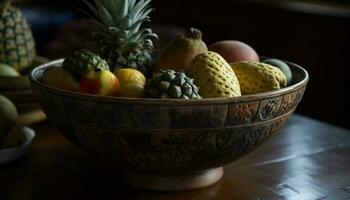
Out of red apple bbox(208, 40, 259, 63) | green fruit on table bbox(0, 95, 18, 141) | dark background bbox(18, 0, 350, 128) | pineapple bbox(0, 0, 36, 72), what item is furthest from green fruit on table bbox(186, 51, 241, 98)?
dark background bbox(18, 0, 350, 128)

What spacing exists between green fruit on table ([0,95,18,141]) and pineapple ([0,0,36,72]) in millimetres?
404

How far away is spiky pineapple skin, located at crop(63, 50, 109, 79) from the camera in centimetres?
85

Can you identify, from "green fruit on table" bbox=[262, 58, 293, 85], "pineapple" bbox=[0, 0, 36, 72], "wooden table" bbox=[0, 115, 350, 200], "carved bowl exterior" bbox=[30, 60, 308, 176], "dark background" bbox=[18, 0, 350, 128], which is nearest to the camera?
"carved bowl exterior" bbox=[30, 60, 308, 176]

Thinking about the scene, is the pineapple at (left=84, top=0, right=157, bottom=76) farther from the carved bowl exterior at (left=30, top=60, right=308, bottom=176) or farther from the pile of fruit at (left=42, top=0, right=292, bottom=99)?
the carved bowl exterior at (left=30, top=60, right=308, bottom=176)

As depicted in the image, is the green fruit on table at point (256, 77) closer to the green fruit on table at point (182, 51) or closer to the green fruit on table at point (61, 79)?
the green fruit on table at point (182, 51)

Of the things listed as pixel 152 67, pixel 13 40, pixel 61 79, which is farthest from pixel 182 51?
pixel 13 40

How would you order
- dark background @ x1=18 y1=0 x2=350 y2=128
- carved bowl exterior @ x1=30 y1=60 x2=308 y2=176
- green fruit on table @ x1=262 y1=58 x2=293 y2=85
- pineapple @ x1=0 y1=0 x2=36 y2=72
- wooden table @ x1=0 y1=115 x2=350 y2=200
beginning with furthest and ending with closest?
dark background @ x1=18 y1=0 x2=350 y2=128 → pineapple @ x1=0 y1=0 x2=36 y2=72 → green fruit on table @ x1=262 y1=58 x2=293 y2=85 → wooden table @ x1=0 y1=115 x2=350 y2=200 → carved bowl exterior @ x1=30 y1=60 x2=308 y2=176

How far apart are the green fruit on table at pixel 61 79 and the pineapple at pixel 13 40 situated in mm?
490

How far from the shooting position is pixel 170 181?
0.79 metres

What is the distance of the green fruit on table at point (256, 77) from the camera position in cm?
81

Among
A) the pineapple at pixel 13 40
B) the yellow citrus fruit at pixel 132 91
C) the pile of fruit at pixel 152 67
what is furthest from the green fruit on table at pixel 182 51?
the pineapple at pixel 13 40

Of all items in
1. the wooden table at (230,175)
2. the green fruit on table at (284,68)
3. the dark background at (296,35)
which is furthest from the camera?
the dark background at (296,35)

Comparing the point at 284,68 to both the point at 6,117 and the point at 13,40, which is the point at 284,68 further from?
the point at 13,40

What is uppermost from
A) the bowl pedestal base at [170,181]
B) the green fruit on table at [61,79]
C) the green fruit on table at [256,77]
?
the green fruit on table at [256,77]
